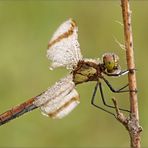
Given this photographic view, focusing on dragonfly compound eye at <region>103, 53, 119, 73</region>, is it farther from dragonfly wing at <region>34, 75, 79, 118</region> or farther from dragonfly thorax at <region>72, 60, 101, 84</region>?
dragonfly wing at <region>34, 75, 79, 118</region>

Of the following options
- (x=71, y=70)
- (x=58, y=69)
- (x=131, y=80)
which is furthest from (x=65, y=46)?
(x=58, y=69)

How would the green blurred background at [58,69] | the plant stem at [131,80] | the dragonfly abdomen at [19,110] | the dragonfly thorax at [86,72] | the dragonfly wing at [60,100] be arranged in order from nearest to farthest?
the plant stem at [131,80]
the dragonfly wing at [60,100]
the dragonfly thorax at [86,72]
the dragonfly abdomen at [19,110]
the green blurred background at [58,69]

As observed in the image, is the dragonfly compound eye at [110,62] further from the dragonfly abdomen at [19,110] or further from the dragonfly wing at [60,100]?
the dragonfly abdomen at [19,110]

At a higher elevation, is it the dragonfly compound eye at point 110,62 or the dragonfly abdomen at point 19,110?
the dragonfly compound eye at point 110,62

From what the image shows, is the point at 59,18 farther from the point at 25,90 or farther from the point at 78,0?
the point at 25,90

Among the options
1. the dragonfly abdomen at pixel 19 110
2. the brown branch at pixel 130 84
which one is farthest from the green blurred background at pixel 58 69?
the brown branch at pixel 130 84

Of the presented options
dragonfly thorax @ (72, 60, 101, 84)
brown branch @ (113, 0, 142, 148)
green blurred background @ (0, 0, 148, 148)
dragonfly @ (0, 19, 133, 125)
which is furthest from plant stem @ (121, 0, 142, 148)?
green blurred background @ (0, 0, 148, 148)

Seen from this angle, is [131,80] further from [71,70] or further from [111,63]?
[71,70]
